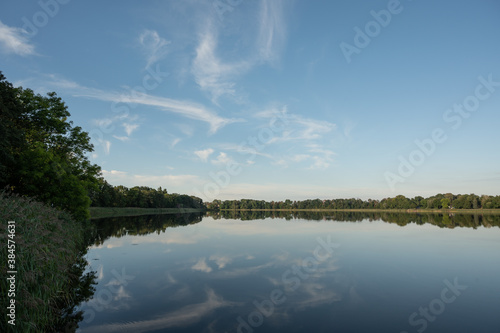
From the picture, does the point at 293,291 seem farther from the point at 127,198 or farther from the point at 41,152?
the point at 127,198

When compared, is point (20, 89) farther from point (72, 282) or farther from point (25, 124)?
point (72, 282)

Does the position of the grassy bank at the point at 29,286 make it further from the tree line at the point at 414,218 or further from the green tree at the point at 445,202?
the green tree at the point at 445,202

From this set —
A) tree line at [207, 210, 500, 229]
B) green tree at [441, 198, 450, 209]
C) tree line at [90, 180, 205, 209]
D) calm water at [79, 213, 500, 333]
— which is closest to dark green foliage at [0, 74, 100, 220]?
calm water at [79, 213, 500, 333]

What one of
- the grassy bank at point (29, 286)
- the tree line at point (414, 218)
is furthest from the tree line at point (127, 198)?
the grassy bank at point (29, 286)

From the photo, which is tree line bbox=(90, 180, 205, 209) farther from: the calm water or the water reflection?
the calm water

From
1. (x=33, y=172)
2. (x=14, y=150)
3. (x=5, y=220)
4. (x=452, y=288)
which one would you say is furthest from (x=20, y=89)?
(x=452, y=288)

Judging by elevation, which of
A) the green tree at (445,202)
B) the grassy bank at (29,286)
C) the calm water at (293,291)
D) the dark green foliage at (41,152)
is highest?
the dark green foliage at (41,152)

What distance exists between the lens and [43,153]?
2552 cm

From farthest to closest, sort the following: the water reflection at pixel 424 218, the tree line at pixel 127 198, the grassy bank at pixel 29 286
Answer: the tree line at pixel 127 198 → the water reflection at pixel 424 218 → the grassy bank at pixel 29 286

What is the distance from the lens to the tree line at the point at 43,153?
2402 cm

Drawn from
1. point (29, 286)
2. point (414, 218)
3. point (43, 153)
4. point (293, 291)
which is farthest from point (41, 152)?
point (414, 218)

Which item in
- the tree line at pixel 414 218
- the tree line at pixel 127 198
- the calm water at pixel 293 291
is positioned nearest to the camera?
the calm water at pixel 293 291

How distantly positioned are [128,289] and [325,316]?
8818 millimetres

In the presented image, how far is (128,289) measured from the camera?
39.3 ft
